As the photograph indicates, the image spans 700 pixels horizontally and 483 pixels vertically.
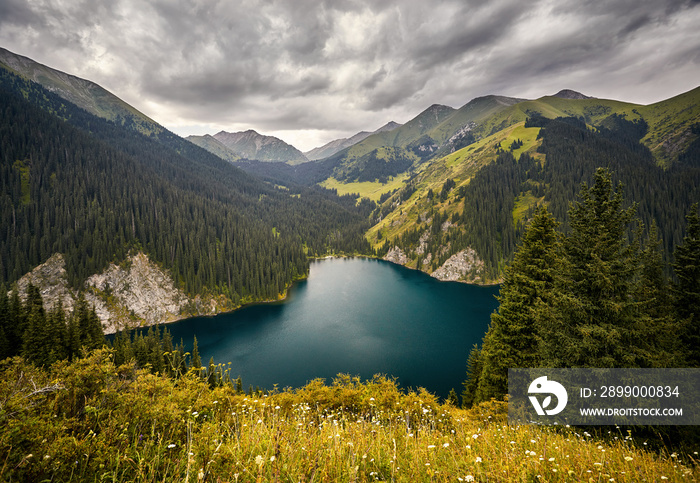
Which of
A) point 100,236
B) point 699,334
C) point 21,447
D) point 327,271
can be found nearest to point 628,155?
point 327,271

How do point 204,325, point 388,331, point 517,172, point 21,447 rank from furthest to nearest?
point 517,172, point 204,325, point 388,331, point 21,447

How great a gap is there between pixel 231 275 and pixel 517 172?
186945 millimetres

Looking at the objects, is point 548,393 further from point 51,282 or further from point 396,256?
point 396,256

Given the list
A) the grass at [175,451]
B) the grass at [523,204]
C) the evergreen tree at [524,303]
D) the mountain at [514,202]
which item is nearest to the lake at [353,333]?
the evergreen tree at [524,303]

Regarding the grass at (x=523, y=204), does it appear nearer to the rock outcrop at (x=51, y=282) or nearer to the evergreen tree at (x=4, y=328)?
the evergreen tree at (x=4, y=328)

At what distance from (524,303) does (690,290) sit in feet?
28.5

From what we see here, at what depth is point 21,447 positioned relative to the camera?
4.09 m

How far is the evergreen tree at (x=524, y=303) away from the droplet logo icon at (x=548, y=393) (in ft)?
10.8

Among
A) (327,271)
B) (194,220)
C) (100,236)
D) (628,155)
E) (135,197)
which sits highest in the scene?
(628,155)

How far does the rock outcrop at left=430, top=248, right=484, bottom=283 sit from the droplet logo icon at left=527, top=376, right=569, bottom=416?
12419 cm

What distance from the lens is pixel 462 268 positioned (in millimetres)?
136750

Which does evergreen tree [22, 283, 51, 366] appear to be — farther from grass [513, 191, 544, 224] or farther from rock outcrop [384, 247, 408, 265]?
grass [513, 191, 544, 224]

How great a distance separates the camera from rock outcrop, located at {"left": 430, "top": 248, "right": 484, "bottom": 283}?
131750 millimetres

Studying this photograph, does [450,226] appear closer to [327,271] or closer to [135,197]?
[327,271]
